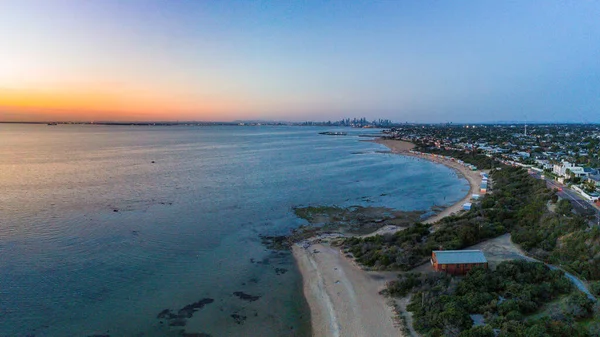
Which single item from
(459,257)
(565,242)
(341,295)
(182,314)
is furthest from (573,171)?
(182,314)

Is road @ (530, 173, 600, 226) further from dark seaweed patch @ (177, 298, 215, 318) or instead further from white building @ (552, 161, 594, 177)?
dark seaweed patch @ (177, 298, 215, 318)

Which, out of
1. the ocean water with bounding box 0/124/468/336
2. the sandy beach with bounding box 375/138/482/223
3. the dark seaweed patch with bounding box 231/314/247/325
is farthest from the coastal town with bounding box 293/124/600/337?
the dark seaweed patch with bounding box 231/314/247/325

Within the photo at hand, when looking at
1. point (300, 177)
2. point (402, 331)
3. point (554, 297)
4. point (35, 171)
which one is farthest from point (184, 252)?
point (35, 171)

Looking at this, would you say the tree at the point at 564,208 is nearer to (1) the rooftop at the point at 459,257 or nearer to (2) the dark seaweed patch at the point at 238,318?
(1) the rooftop at the point at 459,257

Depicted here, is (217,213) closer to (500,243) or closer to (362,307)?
(362,307)

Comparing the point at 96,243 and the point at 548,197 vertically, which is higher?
the point at 548,197

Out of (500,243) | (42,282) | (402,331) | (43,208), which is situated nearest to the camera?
(402,331)

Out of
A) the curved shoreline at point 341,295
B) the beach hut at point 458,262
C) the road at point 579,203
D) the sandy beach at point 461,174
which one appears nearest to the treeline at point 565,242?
the road at point 579,203
